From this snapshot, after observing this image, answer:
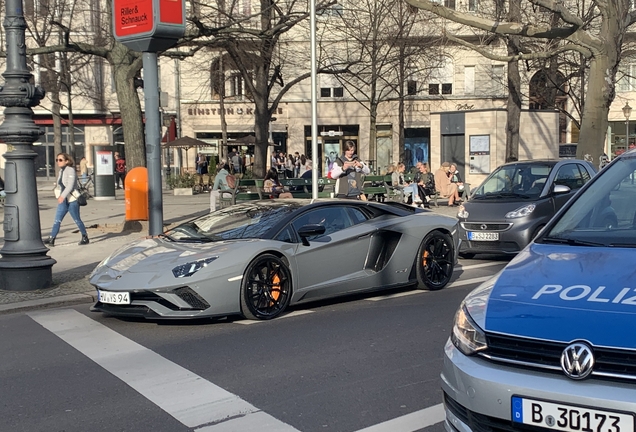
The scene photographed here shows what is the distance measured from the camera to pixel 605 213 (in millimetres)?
5215

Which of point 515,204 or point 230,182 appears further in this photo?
point 230,182

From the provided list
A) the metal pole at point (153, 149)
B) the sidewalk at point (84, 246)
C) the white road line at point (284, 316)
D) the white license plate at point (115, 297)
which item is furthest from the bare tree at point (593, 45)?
the white license plate at point (115, 297)

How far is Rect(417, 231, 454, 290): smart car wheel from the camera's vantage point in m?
10.3

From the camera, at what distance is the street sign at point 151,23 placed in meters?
12.1

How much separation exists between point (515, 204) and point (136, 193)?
26.1ft

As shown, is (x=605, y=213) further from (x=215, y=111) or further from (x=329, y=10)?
(x=215, y=111)

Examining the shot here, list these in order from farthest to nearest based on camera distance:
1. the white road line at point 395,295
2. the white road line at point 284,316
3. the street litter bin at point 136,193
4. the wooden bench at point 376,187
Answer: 1. the wooden bench at point 376,187
2. the street litter bin at point 136,193
3. the white road line at point 395,295
4. the white road line at point 284,316

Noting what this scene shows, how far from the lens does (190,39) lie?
1775cm

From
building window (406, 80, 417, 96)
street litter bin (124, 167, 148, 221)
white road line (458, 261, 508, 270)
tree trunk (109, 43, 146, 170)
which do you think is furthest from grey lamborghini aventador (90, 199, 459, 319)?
building window (406, 80, 417, 96)

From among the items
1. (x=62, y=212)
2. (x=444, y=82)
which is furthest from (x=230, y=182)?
(x=444, y=82)

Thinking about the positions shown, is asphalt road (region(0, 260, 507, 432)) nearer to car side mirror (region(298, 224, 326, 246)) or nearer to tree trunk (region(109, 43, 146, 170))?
car side mirror (region(298, 224, 326, 246))

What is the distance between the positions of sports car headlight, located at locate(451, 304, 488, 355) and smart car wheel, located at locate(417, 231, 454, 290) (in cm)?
590

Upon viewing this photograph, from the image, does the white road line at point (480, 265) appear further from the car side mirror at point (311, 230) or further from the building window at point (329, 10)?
the building window at point (329, 10)

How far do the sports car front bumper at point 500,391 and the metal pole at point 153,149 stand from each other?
8.55m
